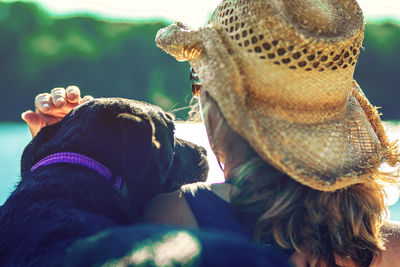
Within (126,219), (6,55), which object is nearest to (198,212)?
(126,219)

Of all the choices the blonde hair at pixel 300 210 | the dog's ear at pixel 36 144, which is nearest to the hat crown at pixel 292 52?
the blonde hair at pixel 300 210

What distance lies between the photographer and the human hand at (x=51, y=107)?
1.36m

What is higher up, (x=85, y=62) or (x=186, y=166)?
(x=186, y=166)

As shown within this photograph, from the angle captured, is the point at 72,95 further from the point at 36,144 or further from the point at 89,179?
the point at 89,179

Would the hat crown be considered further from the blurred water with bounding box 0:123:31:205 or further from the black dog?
the blurred water with bounding box 0:123:31:205

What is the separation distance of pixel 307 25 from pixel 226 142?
39cm

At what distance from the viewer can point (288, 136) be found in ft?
3.34

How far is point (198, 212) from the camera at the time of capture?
3.49ft

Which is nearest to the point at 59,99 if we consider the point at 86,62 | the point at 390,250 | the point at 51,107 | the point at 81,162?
the point at 51,107

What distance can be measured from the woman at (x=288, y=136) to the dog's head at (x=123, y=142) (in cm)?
10

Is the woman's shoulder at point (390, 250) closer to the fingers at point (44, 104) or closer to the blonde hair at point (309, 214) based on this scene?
the blonde hair at point (309, 214)

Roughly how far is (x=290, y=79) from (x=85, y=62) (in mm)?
4291

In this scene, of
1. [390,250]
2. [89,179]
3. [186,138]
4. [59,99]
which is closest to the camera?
[89,179]

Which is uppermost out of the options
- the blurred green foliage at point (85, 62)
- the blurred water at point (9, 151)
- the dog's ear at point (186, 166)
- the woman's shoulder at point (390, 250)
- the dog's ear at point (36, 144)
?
the dog's ear at point (36, 144)
